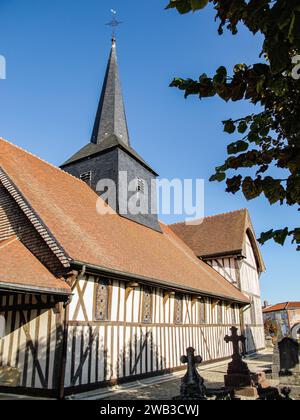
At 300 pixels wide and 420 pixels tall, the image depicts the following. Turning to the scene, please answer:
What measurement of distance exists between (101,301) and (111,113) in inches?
422

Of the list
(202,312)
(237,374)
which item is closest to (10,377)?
(237,374)

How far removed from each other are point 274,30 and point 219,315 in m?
14.4

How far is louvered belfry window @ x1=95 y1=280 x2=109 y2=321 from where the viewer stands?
308 inches

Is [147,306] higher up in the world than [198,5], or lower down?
lower down

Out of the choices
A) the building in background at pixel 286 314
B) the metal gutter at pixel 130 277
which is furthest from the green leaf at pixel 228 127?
the building in background at pixel 286 314

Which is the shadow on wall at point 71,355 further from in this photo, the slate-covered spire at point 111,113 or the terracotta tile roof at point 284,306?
the terracotta tile roof at point 284,306

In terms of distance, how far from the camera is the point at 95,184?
553 inches

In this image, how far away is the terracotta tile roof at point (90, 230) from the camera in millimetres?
8117

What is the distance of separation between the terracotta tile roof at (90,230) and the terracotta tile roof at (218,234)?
3756 mm

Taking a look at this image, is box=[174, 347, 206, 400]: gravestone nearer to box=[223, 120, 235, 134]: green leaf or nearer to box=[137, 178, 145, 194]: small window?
box=[223, 120, 235, 134]: green leaf

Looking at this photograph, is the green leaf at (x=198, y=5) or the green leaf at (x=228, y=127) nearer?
the green leaf at (x=198, y=5)

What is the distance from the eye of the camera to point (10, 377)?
271 inches

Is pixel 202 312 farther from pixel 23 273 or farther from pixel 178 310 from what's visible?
pixel 23 273
